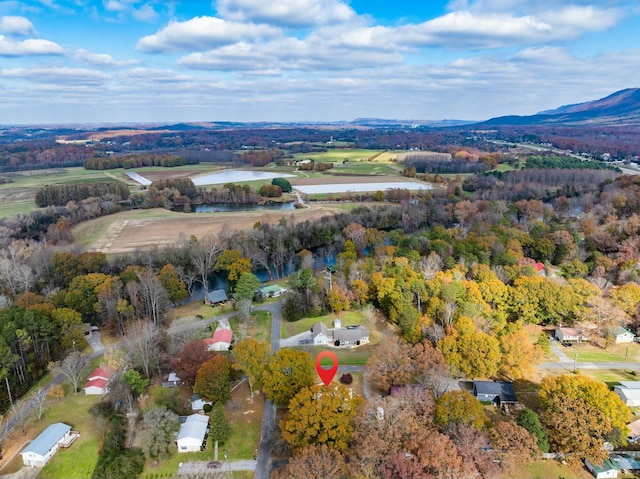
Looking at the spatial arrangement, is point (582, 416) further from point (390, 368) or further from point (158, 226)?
point (158, 226)

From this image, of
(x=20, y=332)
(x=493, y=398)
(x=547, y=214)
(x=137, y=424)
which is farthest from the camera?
(x=547, y=214)

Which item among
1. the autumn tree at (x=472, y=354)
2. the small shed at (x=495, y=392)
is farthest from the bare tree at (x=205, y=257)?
the small shed at (x=495, y=392)

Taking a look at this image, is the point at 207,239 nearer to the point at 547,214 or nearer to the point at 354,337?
the point at 354,337

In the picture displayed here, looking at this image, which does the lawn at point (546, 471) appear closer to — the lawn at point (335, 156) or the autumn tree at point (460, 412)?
the autumn tree at point (460, 412)

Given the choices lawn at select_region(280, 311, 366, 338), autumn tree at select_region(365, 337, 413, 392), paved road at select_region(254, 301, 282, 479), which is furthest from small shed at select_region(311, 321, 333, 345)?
paved road at select_region(254, 301, 282, 479)

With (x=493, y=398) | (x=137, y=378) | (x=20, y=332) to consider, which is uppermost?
(x=20, y=332)

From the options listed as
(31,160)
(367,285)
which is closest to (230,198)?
(367,285)

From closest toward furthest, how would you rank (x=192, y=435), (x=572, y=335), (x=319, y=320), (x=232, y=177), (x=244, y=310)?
(x=192, y=435) → (x=572, y=335) → (x=244, y=310) → (x=319, y=320) → (x=232, y=177)

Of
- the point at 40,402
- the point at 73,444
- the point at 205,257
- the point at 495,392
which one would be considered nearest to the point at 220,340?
the point at 73,444
